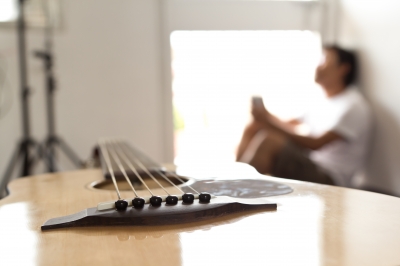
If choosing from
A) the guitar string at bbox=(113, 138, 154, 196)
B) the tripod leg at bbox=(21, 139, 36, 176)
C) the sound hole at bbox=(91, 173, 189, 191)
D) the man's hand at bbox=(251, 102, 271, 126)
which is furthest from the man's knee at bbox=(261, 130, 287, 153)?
the tripod leg at bbox=(21, 139, 36, 176)

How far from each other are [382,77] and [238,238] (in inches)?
70.8

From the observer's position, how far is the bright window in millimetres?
2547

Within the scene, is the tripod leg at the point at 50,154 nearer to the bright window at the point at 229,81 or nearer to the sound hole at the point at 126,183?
the bright window at the point at 229,81

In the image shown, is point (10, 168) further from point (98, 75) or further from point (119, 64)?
point (119, 64)

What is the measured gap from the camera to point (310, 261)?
1.38 feet

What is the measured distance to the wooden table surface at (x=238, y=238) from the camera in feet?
1.43

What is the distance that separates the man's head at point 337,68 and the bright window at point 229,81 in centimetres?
40

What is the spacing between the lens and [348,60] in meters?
2.15

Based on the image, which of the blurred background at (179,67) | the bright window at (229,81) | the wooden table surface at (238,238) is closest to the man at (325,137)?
the blurred background at (179,67)

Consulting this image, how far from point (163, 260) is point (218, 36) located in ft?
7.32

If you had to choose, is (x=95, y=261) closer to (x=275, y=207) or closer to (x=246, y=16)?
(x=275, y=207)

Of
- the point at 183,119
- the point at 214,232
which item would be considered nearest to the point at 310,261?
the point at 214,232

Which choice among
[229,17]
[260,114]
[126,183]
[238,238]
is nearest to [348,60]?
[260,114]


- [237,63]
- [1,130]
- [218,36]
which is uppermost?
[218,36]
